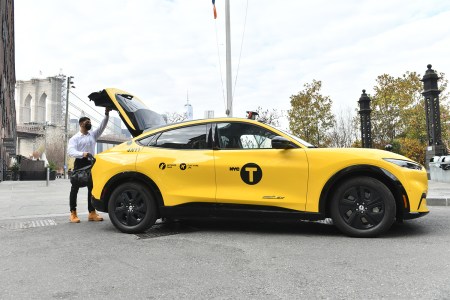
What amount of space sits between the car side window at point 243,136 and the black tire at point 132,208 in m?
1.24

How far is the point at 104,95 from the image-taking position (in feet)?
20.5

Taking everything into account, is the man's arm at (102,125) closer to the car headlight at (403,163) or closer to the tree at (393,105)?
the car headlight at (403,163)

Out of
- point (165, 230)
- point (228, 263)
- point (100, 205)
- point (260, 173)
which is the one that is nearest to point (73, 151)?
point (100, 205)

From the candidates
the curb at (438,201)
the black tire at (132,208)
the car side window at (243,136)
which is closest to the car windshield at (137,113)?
the black tire at (132,208)

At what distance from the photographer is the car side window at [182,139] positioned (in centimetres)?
520

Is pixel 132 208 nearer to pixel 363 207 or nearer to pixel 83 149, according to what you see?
pixel 83 149

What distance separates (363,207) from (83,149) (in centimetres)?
455

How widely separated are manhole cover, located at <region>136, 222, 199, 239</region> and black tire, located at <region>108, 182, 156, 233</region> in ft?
0.43

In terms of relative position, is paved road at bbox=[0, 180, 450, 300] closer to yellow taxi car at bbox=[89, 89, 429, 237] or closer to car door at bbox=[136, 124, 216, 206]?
yellow taxi car at bbox=[89, 89, 429, 237]

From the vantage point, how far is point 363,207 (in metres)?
4.62

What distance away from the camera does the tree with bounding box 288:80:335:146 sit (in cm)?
3195

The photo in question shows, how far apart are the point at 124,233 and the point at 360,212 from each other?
308cm

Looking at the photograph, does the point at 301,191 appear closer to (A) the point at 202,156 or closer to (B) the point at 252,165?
(B) the point at 252,165

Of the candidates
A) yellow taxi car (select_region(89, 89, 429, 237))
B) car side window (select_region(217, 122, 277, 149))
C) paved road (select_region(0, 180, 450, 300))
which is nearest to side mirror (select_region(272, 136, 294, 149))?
yellow taxi car (select_region(89, 89, 429, 237))
